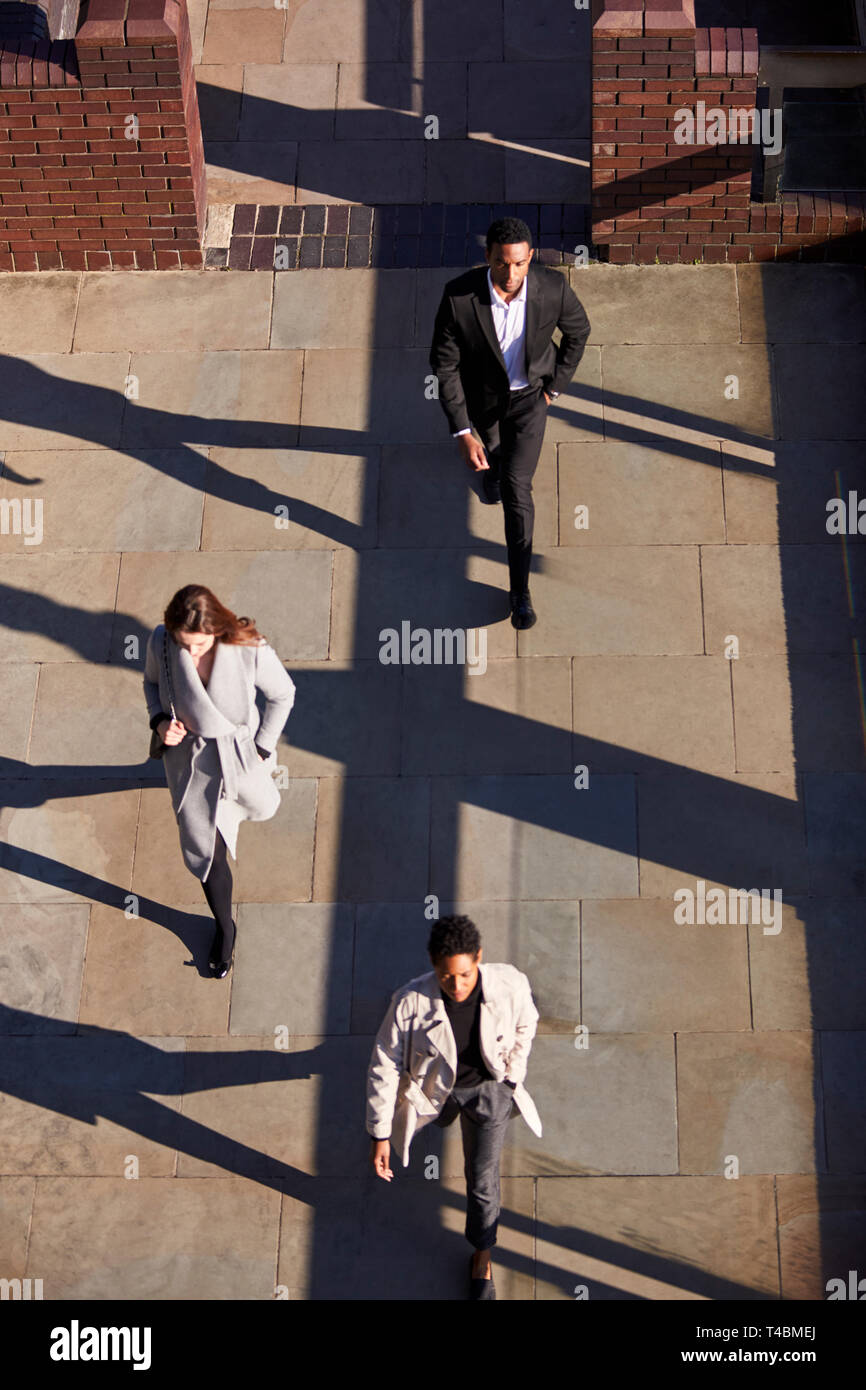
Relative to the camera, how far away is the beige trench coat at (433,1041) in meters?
5.75

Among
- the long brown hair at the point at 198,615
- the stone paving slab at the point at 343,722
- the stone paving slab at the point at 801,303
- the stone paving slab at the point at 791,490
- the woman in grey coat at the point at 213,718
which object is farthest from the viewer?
the stone paving slab at the point at 801,303

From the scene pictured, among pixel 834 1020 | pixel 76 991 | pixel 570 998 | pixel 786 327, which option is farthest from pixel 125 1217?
pixel 786 327

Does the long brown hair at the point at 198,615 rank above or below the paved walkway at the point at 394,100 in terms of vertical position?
below

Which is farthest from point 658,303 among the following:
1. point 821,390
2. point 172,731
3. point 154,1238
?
point 154,1238

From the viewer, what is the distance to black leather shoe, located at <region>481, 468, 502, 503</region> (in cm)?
865

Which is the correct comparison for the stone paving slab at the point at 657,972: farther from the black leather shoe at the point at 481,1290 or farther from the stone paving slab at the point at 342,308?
the stone paving slab at the point at 342,308

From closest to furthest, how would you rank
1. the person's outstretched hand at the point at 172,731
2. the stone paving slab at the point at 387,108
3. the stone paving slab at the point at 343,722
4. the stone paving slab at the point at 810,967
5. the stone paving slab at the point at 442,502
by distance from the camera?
the person's outstretched hand at the point at 172,731, the stone paving slab at the point at 810,967, the stone paving slab at the point at 343,722, the stone paving slab at the point at 442,502, the stone paving slab at the point at 387,108

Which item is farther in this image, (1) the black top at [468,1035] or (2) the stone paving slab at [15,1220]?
(2) the stone paving slab at [15,1220]

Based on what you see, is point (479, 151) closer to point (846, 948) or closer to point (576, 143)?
point (576, 143)

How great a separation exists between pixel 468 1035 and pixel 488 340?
11.6 ft

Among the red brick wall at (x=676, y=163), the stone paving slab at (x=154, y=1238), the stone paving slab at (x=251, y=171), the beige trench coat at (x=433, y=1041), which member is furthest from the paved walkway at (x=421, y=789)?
the beige trench coat at (x=433, y=1041)

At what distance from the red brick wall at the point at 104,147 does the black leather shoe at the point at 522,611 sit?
359cm

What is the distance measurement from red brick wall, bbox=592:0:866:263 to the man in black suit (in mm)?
2373

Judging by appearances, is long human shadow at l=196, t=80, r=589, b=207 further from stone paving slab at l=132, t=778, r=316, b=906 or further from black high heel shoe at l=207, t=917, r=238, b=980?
black high heel shoe at l=207, t=917, r=238, b=980
